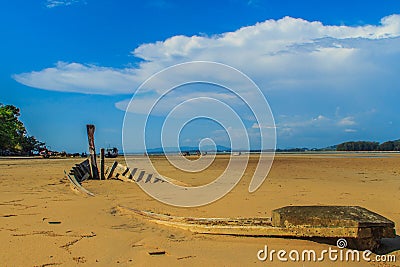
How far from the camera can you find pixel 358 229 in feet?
12.4

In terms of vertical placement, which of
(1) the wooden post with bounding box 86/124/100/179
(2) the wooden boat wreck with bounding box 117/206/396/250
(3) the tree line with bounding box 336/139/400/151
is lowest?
(3) the tree line with bounding box 336/139/400/151

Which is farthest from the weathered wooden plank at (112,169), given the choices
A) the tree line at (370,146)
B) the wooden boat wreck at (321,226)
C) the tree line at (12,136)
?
the tree line at (370,146)

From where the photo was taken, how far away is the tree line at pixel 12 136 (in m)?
47.9

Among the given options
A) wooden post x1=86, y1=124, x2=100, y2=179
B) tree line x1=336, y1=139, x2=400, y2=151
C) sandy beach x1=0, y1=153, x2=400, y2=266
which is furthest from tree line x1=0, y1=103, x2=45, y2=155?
tree line x1=336, y1=139, x2=400, y2=151

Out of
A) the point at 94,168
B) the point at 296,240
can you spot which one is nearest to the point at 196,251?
the point at 296,240

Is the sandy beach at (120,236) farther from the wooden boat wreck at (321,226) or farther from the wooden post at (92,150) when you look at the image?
the wooden post at (92,150)

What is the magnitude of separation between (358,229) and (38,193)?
8160 millimetres

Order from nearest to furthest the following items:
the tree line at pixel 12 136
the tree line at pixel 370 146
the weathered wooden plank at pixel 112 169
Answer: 1. the weathered wooden plank at pixel 112 169
2. the tree line at pixel 12 136
3. the tree line at pixel 370 146

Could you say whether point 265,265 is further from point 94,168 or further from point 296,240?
point 94,168

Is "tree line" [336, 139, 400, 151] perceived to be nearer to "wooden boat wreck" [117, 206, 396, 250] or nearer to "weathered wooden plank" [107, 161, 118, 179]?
"weathered wooden plank" [107, 161, 118, 179]

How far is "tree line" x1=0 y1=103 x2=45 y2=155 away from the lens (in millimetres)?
47938

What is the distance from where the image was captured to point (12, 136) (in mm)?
49125

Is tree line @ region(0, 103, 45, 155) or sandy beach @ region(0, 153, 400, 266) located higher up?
tree line @ region(0, 103, 45, 155)

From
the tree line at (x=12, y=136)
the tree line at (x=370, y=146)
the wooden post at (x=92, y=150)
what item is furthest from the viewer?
the tree line at (x=370, y=146)
